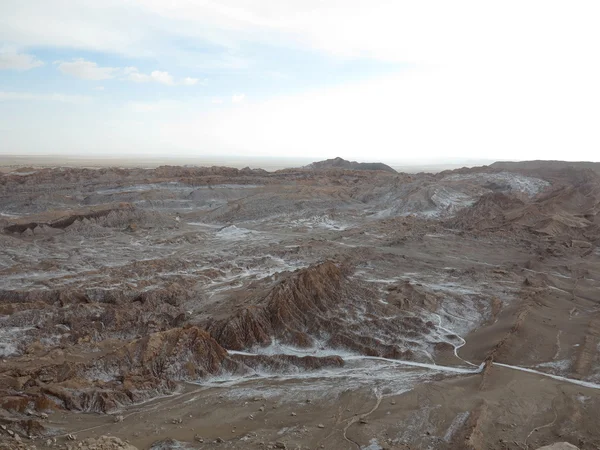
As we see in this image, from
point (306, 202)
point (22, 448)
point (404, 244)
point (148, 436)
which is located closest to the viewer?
point (22, 448)

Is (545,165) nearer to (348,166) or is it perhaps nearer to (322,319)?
(348,166)

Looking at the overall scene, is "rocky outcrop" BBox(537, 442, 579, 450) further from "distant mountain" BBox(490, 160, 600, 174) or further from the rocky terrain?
"distant mountain" BBox(490, 160, 600, 174)

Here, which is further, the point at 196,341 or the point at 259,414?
the point at 196,341

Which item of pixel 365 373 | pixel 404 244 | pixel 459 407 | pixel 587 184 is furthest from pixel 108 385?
pixel 587 184

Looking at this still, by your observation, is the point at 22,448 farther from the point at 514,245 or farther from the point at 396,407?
the point at 514,245

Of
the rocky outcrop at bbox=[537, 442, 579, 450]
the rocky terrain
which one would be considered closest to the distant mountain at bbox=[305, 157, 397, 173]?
the rocky terrain

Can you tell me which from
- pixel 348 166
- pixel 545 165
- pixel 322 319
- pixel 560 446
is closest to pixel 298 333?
pixel 322 319

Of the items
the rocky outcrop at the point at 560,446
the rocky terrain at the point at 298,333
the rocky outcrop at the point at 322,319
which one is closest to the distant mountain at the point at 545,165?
the rocky terrain at the point at 298,333

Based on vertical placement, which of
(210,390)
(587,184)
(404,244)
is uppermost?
(587,184)
